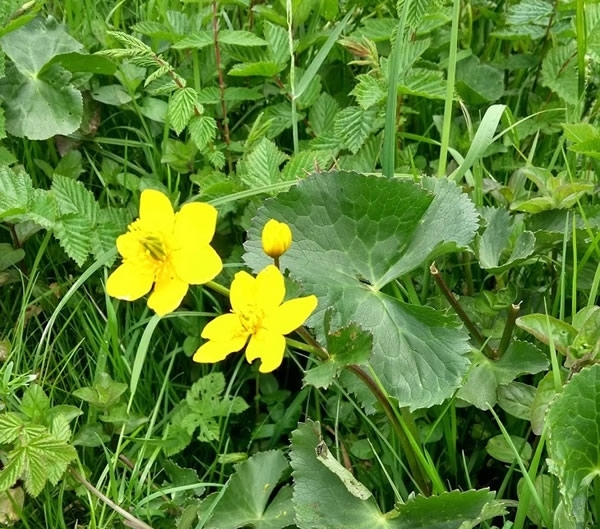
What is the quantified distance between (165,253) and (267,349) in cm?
21

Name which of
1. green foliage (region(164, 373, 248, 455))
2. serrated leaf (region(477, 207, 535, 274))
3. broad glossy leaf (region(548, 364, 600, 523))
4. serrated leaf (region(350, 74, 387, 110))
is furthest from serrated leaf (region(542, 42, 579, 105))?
green foliage (region(164, 373, 248, 455))

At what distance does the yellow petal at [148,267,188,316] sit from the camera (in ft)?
3.69

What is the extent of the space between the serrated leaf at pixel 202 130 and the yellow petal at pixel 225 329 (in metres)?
0.93

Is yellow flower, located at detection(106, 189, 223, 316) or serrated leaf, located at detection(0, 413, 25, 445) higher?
yellow flower, located at detection(106, 189, 223, 316)

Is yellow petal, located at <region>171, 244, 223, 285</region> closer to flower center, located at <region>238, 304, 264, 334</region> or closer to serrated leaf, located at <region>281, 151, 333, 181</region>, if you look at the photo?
flower center, located at <region>238, 304, 264, 334</region>

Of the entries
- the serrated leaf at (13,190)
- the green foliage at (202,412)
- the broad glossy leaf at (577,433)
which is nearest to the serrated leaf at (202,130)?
the serrated leaf at (13,190)

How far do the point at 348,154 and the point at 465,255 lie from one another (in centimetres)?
52

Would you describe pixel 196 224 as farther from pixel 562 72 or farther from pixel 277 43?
pixel 562 72

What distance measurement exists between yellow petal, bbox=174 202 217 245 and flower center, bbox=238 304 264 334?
0.38ft

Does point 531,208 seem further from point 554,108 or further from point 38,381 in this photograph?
point 38,381

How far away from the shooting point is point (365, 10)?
253 cm

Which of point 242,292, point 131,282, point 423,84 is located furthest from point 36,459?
point 423,84

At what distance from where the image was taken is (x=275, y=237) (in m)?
1.19

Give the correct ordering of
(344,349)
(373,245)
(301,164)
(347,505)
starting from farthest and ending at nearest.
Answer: (301,164)
(373,245)
(347,505)
(344,349)
